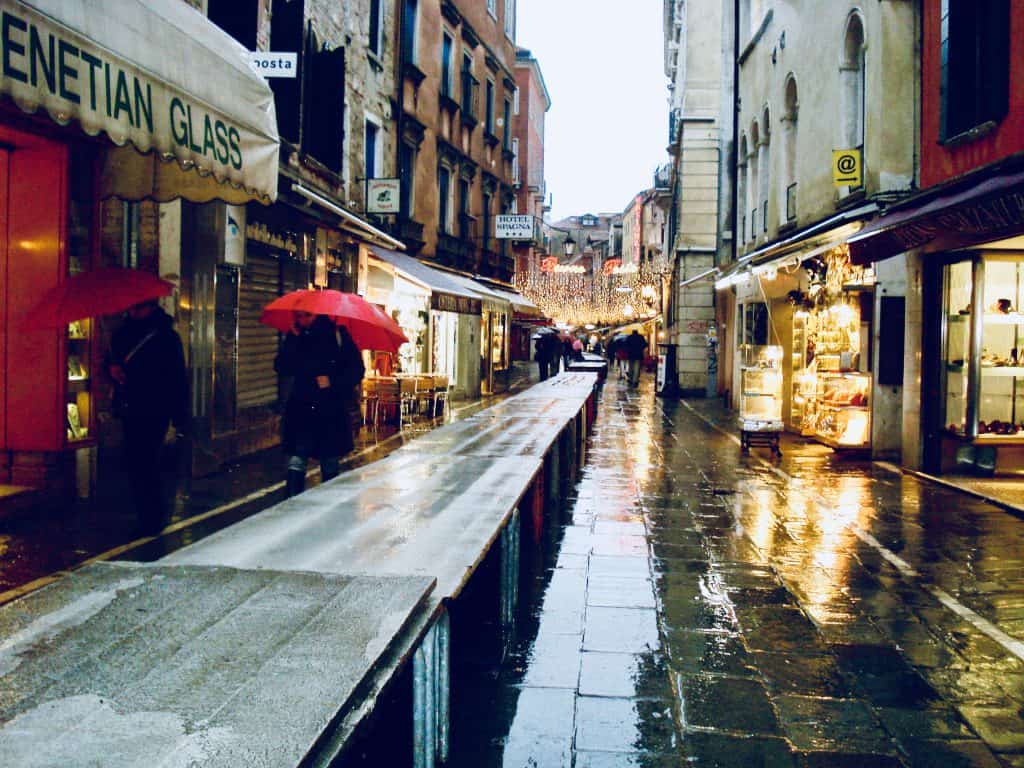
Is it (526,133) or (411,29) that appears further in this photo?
(526,133)

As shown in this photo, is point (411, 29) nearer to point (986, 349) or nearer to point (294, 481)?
point (986, 349)

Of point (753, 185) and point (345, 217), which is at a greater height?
point (753, 185)

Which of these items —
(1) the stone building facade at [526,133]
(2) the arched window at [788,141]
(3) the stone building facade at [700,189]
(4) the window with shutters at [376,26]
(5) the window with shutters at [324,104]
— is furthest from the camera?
(1) the stone building facade at [526,133]

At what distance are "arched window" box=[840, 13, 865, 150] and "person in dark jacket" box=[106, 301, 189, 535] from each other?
11.4m

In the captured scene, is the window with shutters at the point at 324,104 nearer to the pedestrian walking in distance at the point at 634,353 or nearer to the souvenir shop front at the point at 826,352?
the souvenir shop front at the point at 826,352

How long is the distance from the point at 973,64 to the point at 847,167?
112 inches

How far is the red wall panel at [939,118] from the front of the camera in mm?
9188

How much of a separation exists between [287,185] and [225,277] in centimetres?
163

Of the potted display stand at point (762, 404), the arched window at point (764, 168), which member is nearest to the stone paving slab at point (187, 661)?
the potted display stand at point (762, 404)

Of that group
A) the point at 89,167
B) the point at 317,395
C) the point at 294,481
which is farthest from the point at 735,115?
the point at 294,481

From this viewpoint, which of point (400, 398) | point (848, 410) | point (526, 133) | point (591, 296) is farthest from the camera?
point (591, 296)

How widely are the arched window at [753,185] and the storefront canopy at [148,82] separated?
16.3 metres

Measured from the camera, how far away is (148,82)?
16.4 ft

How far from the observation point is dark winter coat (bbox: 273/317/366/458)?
7.61 meters
